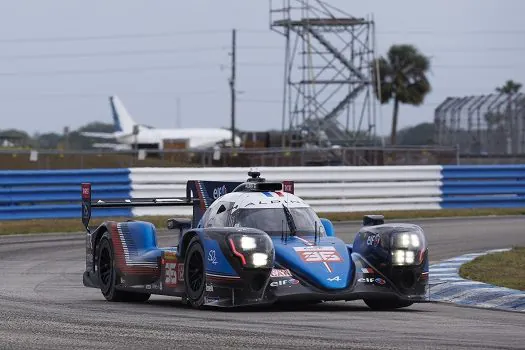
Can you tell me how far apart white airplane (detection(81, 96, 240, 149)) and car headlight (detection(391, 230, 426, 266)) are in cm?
7075

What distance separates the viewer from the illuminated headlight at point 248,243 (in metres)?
11.8

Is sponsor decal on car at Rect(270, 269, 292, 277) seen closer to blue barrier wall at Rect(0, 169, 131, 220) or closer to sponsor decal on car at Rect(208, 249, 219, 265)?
sponsor decal on car at Rect(208, 249, 219, 265)

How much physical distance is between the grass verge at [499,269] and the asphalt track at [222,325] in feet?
6.25

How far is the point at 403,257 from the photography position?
40.6 feet

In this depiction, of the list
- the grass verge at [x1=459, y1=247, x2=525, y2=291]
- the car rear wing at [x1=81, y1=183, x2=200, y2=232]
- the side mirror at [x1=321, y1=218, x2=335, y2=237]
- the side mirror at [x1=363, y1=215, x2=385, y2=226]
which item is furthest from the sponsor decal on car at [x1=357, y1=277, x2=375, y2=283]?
the car rear wing at [x1=81, y1=183, x2=200, y2=232]

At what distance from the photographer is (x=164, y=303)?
13.7 metres

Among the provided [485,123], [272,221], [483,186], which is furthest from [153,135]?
[272,221]

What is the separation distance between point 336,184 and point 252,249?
1799 centimetres

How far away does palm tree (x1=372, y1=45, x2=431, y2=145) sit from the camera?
2926 inches

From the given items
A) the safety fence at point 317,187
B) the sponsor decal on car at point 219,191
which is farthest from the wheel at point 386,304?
the safety fence at point 317,187

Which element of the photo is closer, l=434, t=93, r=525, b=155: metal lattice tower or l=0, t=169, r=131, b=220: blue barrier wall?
l=0, t=169, r=131, b=220: blue barrier wall

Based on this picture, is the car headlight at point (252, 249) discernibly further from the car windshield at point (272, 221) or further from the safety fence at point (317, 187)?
the safety fence at point (317, 187)

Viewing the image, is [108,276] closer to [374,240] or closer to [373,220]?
[373,220]

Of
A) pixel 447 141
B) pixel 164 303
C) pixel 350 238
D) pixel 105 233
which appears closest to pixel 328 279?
pixel 164 303
